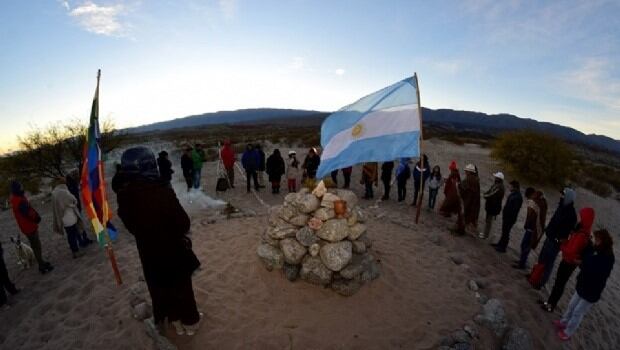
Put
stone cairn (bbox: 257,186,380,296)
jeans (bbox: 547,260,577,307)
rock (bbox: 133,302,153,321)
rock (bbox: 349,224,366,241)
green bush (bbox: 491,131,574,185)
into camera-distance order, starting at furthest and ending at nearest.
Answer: green bush (bbox: 491,131,574,185), rock (bbox: 349,224,366,241), stone cairn (bbox: 257,186,380,296), jeans (bbox: 547,260,577,307), rock (bbox: 133,302,153,321)

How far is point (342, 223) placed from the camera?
5.90 meters

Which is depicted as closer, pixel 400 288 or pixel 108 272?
pixel 400 288

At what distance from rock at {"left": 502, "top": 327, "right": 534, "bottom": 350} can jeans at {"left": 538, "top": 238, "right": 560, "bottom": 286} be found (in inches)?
86.3

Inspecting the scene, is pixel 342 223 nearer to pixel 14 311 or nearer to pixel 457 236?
pixel 457 236

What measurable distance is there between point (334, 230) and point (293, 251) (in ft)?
2.88

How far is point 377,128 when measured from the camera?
7.18 metres

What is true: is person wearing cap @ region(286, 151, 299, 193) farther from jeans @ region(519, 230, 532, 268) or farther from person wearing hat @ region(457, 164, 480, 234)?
jeans @ region(519, 230, 532, 268)

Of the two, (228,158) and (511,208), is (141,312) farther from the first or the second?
(228,158)

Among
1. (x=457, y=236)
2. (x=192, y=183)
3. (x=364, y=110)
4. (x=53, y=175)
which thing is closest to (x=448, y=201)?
(x=457, y=236)

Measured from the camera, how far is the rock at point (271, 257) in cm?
621

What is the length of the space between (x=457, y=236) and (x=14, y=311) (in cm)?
990

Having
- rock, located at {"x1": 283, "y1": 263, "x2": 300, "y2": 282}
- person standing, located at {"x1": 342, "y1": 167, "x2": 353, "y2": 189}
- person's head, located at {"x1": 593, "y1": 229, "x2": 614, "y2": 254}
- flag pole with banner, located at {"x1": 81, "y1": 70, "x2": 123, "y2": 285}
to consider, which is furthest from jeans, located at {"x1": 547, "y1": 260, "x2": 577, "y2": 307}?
person standing, located at {"x1": 342, "y1": 167, "x2": 353, "y2": 189}

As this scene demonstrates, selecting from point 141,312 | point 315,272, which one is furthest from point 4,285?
point 315,272

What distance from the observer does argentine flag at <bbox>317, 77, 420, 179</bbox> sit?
6.99 meters
